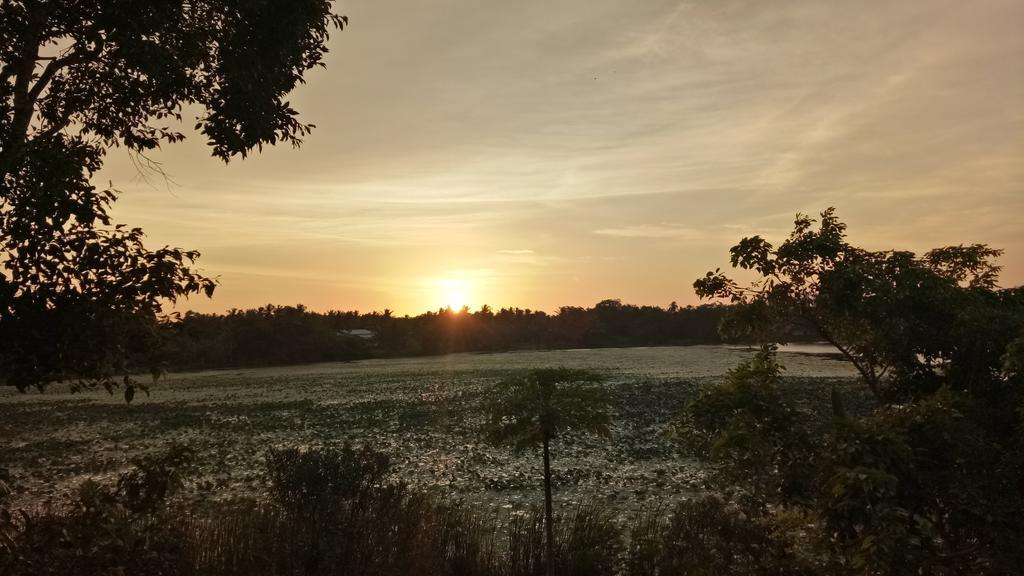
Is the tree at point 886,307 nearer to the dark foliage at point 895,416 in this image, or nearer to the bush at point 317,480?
the dark foliage at point 895,416

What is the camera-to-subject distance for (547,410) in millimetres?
10469

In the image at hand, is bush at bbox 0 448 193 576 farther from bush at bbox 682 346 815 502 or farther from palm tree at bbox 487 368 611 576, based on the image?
bush at bbox 682 346 815 502

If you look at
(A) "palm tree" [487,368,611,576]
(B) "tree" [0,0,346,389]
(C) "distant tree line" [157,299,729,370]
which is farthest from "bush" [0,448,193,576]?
(C) "distant tree line" [157,299,729,370]

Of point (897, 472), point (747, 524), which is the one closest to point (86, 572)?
point (897, 472)

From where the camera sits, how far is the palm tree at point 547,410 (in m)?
10.4

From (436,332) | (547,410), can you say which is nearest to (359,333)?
(436,332)

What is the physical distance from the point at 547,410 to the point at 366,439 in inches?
661

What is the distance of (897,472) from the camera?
673 centimetres

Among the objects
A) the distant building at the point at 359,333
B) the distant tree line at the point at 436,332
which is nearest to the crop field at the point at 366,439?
the distant tree line at the point at 436,332

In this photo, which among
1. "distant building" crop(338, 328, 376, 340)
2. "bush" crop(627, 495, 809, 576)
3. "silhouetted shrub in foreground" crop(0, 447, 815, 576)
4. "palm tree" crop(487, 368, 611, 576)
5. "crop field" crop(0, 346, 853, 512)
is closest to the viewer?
"silhouetted shrub in foreground" crop(0, 447, 815, 576)

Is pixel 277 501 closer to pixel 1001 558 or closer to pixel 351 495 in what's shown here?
pixel 351 495

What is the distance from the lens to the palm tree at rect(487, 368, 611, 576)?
34.0ft

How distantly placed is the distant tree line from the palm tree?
73934 millimetres

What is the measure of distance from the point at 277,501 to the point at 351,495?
1465 millimetres
